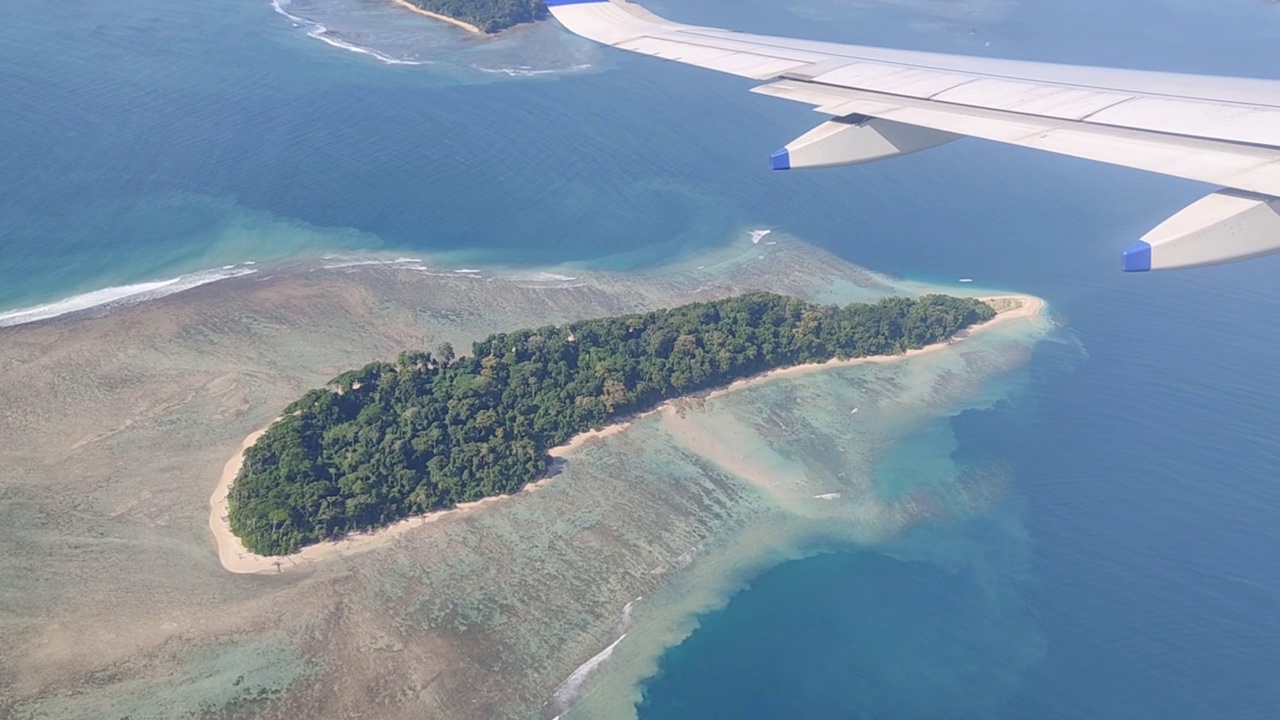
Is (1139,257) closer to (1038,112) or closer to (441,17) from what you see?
(1038,112)

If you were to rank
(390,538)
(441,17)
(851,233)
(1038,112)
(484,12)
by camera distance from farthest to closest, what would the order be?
(441,17) < (484,12) < (851,233) < (390,538) < (1038,112)

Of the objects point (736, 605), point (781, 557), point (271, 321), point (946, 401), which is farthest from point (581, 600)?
point (271, 321)

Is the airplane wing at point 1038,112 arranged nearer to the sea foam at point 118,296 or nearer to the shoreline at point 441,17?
the sea foam at point 118,296

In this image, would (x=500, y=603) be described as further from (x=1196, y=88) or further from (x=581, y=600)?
(x=1196, y=88)

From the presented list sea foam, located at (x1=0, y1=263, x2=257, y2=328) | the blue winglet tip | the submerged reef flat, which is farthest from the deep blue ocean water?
the blue winglet tip

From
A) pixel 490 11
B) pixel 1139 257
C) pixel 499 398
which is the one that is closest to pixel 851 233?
pixel 499 398
